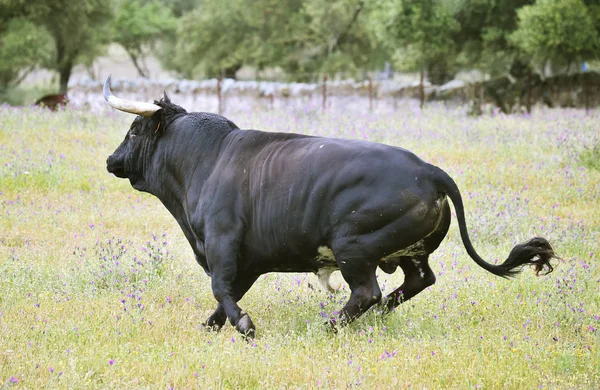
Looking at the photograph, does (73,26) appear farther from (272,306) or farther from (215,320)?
(215,320)

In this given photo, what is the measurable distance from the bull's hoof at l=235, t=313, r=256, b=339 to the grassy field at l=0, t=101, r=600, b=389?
79mm

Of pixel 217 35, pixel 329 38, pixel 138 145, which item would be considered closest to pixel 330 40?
pixel 329 38

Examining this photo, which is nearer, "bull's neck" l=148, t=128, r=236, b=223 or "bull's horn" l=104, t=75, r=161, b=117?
"bull's neck" l=148, t=128, r=236, b=223

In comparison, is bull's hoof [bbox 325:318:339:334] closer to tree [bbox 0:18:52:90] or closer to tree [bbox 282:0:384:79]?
tree [bbox 0:18:52:90]

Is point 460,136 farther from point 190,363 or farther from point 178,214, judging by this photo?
point 190,363

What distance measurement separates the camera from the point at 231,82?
3005 cm

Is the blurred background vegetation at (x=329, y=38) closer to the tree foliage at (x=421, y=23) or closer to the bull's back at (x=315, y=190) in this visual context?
the tree foliage at (x=421, y=23)

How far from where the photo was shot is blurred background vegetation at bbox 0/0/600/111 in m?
28.7

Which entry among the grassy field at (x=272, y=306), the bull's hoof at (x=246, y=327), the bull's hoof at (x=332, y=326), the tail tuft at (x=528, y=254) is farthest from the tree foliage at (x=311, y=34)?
the bull's hoof at (x=246, y=327)

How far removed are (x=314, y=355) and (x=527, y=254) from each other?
191 cm

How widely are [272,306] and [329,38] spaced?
139 ft

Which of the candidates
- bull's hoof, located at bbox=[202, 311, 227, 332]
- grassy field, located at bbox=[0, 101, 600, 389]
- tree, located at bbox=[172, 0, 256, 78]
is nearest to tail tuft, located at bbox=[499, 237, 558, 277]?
grassy field, located at bbox=[0, 101, 600, 389]

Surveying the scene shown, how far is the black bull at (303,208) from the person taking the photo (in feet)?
19.4

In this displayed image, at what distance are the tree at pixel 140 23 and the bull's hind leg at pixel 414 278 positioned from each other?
51777mm
